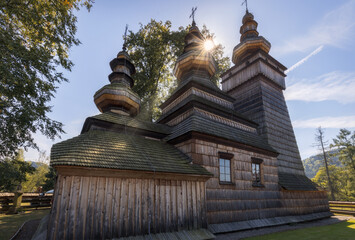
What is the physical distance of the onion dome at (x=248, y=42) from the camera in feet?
64.5

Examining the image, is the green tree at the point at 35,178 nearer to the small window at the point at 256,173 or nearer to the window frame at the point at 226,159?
the window frame at the point at 226,159

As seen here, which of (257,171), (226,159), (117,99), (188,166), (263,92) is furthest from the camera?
(263,92)

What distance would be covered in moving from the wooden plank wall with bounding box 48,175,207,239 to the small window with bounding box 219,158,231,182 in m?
2.45

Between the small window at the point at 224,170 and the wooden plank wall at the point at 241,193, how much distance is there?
0.78ft

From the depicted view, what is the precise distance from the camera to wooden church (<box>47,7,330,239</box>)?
611 cm

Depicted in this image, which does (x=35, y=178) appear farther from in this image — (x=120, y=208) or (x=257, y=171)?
(x=257, y=171)

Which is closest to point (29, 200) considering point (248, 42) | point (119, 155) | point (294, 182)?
point (119, 155)

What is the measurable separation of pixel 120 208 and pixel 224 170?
6069mm

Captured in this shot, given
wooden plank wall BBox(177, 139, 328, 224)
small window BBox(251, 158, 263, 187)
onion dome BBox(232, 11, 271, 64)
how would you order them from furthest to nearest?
onion dome BBox(232, 11, 271, 64)
small window BBox(251, 158, 263, 187)
wooden plank wall BBox(177, 139, 328, 224)

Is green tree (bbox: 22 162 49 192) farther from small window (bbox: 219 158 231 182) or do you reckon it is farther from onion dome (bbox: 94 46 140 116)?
small window (bbox: 219 158 231 182)

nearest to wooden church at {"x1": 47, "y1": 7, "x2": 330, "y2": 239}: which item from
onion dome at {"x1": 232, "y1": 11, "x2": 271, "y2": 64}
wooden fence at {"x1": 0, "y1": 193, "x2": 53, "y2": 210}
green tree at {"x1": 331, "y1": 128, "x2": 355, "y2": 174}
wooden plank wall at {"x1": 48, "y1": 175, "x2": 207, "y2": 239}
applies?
wooden plank wall at {"x1": 48, "y1": 175, "x2": 207, "y2": 239}

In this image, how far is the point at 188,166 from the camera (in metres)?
8.61

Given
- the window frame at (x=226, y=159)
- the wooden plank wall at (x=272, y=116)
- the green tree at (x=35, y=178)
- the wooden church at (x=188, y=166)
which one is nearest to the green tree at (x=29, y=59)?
the wooden church at (x=188, y=166)

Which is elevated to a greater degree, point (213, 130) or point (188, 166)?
point (213, 130)
